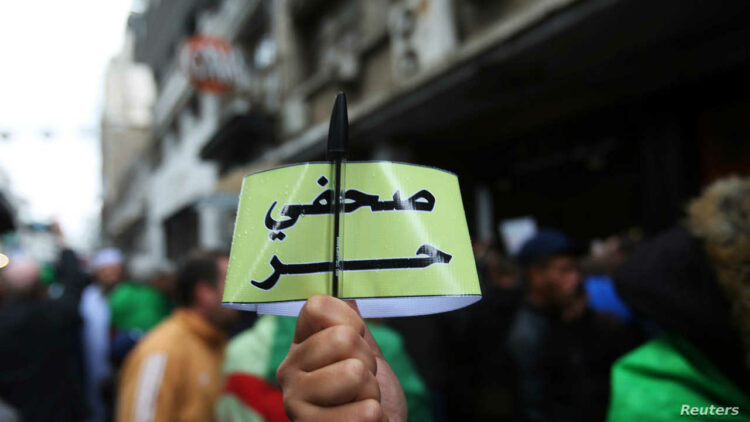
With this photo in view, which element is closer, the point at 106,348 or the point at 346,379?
the point at 346,379

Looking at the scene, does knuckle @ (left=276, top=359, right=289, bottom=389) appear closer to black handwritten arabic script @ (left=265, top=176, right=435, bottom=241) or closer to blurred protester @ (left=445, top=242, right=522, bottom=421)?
black handwritten arabic script @ (left=265, top=176, right=435, bottom=241)

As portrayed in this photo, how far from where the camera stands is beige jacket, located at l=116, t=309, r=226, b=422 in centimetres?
227

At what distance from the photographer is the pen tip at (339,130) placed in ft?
2.90

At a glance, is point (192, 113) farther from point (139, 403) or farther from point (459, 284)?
point (459, 284)

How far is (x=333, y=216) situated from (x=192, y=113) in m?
15.6

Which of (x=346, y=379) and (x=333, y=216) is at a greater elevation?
(x=333, y=216)

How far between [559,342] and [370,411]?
7.46ft

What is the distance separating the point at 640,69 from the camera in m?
3.98

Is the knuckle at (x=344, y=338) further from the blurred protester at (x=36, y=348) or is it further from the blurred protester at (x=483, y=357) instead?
the blurred protester at (x=36, y=348)

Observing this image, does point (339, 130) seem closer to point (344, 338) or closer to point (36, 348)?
point (344, 338)

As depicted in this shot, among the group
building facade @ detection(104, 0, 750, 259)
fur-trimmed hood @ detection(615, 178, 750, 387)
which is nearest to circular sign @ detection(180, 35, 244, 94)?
building facade @ detection(104, 0, 750, 259)

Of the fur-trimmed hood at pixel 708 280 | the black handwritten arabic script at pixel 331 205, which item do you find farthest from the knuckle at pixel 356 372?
the fur-trimmed hood at pixel 708 280

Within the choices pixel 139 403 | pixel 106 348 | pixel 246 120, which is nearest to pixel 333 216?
pixel 139 403

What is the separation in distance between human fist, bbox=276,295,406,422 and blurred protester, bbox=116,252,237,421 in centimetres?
174
